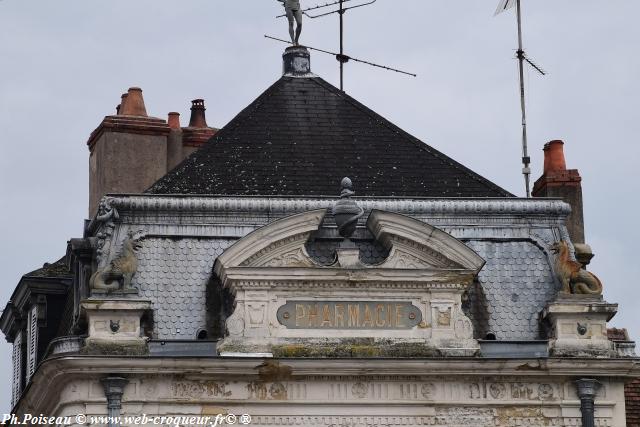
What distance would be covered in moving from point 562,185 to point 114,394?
10653mm

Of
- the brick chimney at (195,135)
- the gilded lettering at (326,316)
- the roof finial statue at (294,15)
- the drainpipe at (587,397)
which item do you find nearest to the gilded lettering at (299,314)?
the gilded lettering at (326,316)

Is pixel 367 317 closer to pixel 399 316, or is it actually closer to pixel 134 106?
pixel 399 316

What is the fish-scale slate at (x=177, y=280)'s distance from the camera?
39.4 meters

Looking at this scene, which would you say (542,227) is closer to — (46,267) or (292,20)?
(292,20)

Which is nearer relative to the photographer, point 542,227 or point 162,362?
point 162,362

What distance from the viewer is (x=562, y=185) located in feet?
149

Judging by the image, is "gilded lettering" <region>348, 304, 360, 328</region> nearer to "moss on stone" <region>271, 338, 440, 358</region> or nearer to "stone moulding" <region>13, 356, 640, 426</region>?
"moss on stone" <region>271, 338, 440, 358</region>

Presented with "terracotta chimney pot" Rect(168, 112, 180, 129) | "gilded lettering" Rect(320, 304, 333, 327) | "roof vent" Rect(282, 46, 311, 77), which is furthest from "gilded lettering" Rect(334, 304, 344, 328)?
"terracotta chimney pot" Rect(168, 112, 180, 129)

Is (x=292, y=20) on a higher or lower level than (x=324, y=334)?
higher

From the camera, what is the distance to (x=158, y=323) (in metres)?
39.3

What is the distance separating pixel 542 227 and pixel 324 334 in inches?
169

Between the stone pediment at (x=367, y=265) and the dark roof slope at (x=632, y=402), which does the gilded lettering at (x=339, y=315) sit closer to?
the stone pediment at (x=367, y=265)

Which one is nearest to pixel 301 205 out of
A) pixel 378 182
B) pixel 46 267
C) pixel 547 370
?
pixel 378 182

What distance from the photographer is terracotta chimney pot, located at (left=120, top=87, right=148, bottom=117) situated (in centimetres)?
4606
